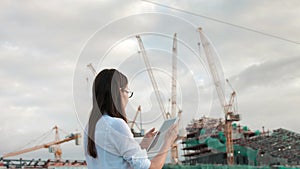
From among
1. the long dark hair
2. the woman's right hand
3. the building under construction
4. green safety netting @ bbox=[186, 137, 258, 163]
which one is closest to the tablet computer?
the woman's right hand

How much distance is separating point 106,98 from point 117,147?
244 millimetres

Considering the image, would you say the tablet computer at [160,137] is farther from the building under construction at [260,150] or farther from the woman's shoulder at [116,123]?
the building under construction at [260,150]

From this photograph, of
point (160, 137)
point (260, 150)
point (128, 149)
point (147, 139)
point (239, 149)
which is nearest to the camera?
point (128, 149)

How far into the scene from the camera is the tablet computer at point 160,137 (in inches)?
68.5

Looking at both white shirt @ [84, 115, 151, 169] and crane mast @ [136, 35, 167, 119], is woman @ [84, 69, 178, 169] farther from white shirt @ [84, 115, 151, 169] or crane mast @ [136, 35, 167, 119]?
crane mast @ [136, 35, 167, 119]

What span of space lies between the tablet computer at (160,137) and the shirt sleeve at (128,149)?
8cm

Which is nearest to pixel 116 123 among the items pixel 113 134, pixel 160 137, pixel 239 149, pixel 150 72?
pixel 113 134

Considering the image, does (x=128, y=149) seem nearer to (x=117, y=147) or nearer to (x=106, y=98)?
(x=117, y=147)

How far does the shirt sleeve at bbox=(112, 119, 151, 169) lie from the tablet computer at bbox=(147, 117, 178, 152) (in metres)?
0.08

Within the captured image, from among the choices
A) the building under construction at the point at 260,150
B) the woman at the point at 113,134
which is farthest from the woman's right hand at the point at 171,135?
the building under construction at the point at 260,150

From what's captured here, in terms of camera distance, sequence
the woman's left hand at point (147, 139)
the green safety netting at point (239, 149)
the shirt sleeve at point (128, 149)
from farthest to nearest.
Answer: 1. the green safety netting at point (239, 149)
2. the woman's left hand at point (147, 139)
3. the shirt sleeve at point (128, 149)

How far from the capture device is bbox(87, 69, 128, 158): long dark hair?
69.7 inches

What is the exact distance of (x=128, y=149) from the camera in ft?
5.44

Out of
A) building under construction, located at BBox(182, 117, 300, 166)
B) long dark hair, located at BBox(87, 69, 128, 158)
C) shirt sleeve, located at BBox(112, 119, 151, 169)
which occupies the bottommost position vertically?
building under construction, located at BBox(182, 117, 300, 166)
